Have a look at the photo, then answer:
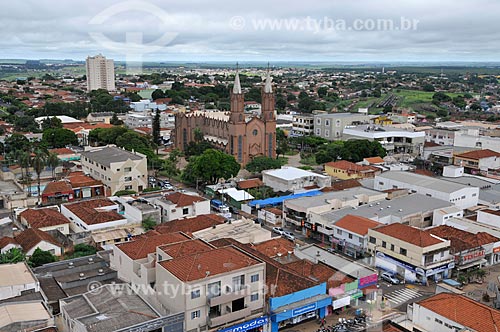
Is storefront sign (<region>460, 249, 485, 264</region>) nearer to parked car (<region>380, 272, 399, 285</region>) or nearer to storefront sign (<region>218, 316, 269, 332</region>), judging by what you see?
parked car (<region>380, 272, 399, 285</region>)

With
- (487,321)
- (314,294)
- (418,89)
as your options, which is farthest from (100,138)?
(418,89)

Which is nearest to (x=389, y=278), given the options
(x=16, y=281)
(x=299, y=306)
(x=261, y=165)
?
(x=299, y=306)

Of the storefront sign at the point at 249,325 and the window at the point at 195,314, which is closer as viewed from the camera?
the window at the point at 195,314

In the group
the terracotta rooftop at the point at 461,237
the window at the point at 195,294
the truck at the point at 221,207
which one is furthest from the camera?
the truck at the point at 221,207

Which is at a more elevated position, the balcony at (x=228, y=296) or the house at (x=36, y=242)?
the balcony at (x=228, y=296)

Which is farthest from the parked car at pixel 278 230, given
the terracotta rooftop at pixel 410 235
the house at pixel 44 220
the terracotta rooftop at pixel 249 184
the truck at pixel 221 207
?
the house at pixel 44 220

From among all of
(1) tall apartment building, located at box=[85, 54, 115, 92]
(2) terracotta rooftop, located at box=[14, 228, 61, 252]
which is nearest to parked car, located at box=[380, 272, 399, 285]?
(2) terracotta rooftop, located at box=[14, 228, 61, 252]

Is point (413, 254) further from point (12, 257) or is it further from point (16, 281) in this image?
point (12, 257)

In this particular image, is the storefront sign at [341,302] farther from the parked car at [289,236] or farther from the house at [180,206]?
the house at [180,206]
